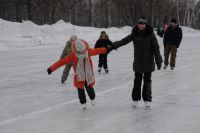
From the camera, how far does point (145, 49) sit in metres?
6.98

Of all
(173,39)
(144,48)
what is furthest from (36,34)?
(144,48)

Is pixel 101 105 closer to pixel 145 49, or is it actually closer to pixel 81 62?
pixel 81 62

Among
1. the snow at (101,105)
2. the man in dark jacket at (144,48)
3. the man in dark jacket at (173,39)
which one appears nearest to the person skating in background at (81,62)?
the snow at (101,105)

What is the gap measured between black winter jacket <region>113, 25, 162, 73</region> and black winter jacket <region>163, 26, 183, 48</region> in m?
6.35

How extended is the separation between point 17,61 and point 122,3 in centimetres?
4442

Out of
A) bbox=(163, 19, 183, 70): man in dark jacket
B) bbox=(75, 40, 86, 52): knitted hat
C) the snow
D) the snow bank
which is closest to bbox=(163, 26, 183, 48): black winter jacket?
bbox=(163, 19, 183, 70): man in dark jacket

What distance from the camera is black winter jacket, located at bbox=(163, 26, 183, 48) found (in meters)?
13.2

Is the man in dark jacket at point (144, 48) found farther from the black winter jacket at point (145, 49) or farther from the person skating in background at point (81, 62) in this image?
the person skating in background at point (81, 62)

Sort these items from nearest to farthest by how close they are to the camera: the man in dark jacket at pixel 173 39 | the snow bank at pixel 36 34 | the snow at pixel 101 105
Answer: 1. the snow at pixel 101 105
2. the man in dark jacket at pixel 173 39
3. the snow bank at pixel 36 34

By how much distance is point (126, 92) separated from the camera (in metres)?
9.15

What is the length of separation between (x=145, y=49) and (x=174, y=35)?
21.3 feet

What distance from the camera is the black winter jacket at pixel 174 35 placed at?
43.2ft

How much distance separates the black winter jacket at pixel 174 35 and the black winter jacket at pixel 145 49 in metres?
6.35

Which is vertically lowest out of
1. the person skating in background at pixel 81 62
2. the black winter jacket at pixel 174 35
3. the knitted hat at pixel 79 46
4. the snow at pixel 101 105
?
the snow at pixel 101 105
